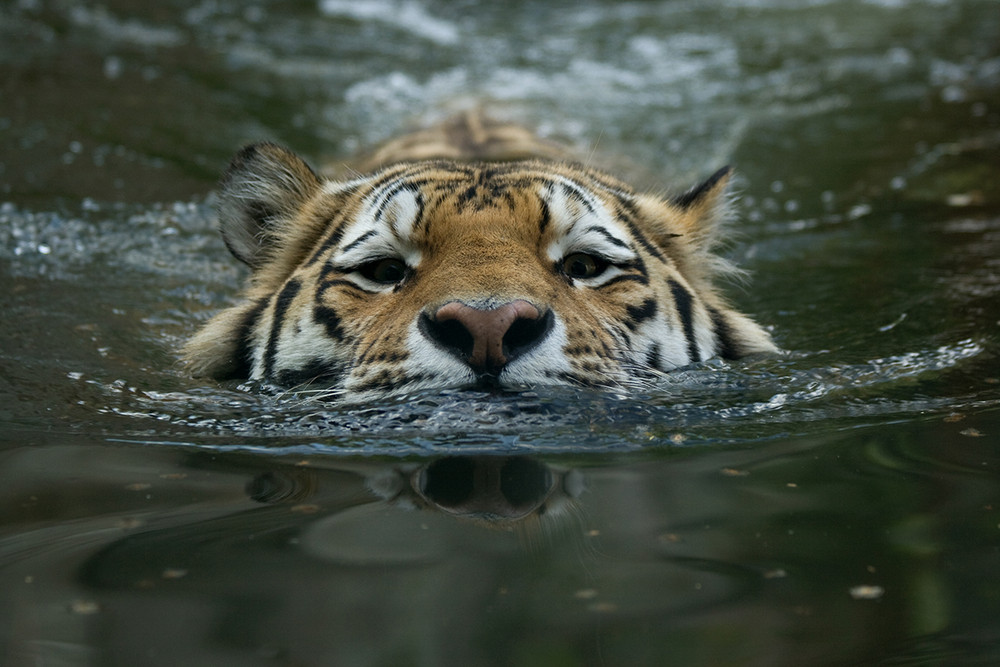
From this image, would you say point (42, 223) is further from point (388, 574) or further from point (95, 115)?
point (388, 574)

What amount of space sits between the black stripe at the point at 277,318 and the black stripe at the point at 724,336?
58.7 inches

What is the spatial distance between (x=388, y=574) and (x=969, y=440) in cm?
162

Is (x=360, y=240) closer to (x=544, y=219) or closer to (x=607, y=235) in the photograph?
(x=544, y=219)

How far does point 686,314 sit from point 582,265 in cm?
54

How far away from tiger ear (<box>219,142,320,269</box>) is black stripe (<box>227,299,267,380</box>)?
0.31 meters

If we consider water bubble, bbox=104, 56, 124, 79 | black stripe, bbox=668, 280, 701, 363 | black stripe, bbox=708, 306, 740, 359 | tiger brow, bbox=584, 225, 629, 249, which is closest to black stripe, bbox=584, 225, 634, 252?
tiger brow, bbox=584, 225, 629, 249

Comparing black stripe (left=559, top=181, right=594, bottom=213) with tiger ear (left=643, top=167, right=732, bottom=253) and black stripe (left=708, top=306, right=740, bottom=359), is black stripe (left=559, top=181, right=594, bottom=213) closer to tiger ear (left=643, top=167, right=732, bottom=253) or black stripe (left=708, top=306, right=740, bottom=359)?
tiger ear (left=643, top=167, right=732, bottom=253)

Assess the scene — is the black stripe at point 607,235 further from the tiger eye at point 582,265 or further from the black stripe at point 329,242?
the black stripe at point 329,242

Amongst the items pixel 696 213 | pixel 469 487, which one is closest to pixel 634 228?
pixel 696 213

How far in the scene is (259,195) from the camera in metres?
4.00

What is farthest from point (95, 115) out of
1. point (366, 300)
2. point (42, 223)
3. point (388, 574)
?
point (388, 574)

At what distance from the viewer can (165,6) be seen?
11.2 metres

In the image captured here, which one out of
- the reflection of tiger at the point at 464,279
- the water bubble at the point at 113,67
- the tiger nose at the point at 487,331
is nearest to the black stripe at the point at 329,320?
the reflection of tiger at the point at 464,279

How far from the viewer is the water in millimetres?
1925
